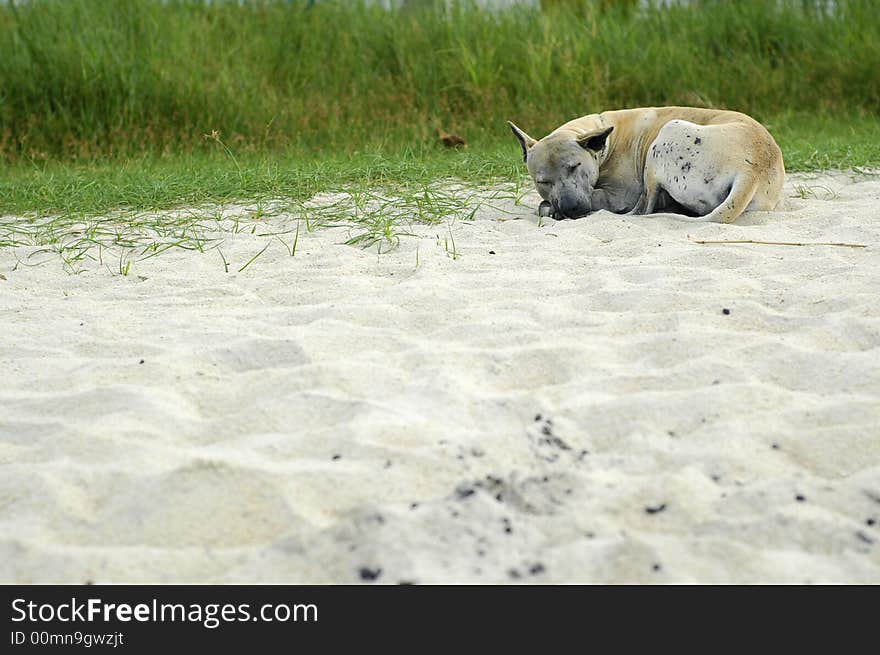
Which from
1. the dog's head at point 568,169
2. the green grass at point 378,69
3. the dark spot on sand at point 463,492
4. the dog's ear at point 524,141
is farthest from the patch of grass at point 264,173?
the dark spot on sand at point 463,492

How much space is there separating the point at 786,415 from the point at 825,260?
5.33 ft

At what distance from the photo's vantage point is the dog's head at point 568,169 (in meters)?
4.90

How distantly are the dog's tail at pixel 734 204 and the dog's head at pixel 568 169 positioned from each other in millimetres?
635

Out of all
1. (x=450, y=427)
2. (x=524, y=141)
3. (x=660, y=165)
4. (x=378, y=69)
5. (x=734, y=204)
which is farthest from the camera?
(x=378, y=69)

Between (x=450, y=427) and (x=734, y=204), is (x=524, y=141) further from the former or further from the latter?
(x=450, y=427)

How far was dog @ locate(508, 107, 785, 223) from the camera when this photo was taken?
4590mm

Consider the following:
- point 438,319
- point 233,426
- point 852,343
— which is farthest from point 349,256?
point 852,343

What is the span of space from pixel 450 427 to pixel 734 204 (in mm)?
2768

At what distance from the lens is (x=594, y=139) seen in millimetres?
A: 4930

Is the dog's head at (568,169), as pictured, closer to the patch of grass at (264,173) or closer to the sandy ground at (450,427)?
the patch of grass at (264,173)

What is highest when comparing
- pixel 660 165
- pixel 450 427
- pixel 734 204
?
pixel 450 427

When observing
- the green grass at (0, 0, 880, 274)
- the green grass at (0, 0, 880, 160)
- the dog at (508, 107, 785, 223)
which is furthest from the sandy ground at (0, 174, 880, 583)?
the green grass at (0, 0, 880, 160)

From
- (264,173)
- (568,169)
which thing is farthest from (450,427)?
(264,173)
